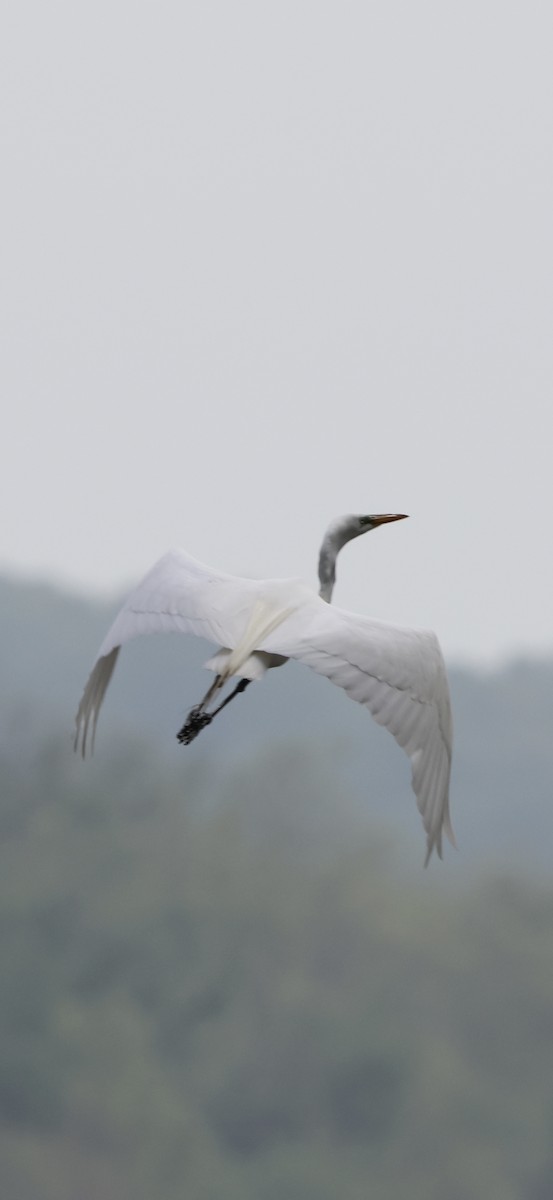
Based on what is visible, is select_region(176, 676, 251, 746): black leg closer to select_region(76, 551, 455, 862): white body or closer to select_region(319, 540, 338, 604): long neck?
select_region(76, 551, 455, 862): white body

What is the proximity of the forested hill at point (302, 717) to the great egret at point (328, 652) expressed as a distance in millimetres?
70227

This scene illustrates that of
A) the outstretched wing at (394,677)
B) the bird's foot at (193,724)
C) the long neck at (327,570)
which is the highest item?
the long neck at (327,570)

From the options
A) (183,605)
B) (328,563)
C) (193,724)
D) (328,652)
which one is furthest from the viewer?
(328,563)

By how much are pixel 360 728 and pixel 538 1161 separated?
39073 mm

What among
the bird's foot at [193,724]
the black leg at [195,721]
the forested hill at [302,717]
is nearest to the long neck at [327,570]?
the black leg at [195,721]

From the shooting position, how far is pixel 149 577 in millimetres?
8797

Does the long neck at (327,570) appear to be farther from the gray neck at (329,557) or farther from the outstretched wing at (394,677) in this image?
the outstretched wing at (394,677)

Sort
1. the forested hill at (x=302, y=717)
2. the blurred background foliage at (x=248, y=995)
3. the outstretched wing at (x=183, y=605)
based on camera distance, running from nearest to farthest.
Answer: the outstretched wing at (x=183, y=605), the blurred background foliage at (x=248, y=995), the forested hill at (x=302, y=717)

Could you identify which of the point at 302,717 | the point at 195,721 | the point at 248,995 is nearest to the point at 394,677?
the point at 195,721

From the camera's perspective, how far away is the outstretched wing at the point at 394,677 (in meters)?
7.78

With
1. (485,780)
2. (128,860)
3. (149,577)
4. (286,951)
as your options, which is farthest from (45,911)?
(149,577)

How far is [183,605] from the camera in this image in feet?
27.6

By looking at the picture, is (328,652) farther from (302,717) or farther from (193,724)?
(302,717)

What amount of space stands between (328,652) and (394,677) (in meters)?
0.31
